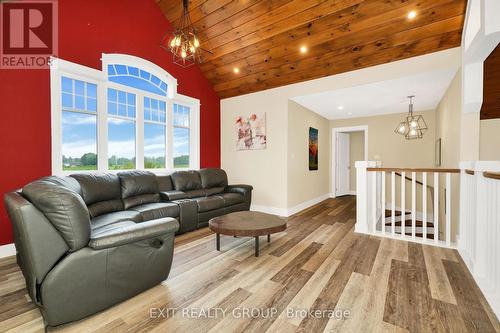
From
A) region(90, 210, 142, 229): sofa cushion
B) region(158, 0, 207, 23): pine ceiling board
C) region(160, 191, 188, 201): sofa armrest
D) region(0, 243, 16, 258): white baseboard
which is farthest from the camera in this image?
region(158, 0, 207, 23): pine ceiling board

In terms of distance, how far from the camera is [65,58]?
3135mm

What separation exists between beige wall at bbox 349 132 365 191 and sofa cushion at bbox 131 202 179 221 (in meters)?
6.37

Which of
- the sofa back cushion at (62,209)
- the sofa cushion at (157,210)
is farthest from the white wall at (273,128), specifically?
the sofa back cushion at (62,209)

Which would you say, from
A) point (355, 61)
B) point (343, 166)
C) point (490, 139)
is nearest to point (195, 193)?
point (355, 61)

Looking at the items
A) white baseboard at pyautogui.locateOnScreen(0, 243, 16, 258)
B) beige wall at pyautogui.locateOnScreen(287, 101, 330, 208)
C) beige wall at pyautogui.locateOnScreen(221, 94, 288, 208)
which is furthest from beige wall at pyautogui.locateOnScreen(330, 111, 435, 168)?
white baseboard at pyautogui.locateOnScreen(0, 243, 16, 258)

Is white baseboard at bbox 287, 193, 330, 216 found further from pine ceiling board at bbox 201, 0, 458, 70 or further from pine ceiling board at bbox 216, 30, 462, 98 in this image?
pine ceiling board at bbox 201, 0, 458, 70

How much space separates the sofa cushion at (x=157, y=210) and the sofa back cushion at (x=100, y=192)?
0.31 meters

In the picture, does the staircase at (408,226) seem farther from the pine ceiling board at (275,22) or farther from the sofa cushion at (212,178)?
the pine ceiling board at (275,22)

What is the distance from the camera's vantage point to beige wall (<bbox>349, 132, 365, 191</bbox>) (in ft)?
25.3

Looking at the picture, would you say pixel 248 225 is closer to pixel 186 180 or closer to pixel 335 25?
pixel 186 180

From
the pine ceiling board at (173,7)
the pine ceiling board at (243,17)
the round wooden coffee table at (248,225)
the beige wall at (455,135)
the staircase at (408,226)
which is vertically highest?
the pine ceiling board at (173,7)

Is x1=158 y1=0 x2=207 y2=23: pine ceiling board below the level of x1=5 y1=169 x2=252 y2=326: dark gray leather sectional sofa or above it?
above

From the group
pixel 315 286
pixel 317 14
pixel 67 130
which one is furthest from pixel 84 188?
pixel 317 14

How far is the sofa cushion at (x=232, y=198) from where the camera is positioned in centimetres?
418
